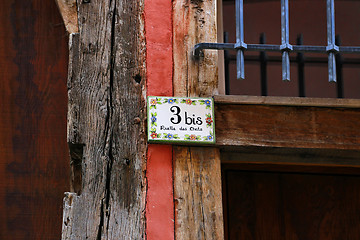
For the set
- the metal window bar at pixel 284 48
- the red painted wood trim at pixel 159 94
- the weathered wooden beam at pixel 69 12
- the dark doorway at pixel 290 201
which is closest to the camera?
the red painted wood trim at pixel 159 94

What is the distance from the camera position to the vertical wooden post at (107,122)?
3234mm

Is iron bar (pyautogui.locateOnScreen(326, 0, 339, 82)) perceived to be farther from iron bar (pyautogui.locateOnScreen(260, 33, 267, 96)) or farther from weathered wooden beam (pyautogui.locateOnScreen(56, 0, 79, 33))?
weathered wooden beam (pyautogui.locateOnScreen(56, 0, 79, 33))

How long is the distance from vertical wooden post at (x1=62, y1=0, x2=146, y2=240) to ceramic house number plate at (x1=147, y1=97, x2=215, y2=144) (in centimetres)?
6

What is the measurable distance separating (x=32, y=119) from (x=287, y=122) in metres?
1.32

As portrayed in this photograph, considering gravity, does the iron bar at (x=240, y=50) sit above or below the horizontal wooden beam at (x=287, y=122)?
above

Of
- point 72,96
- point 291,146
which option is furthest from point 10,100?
point 291,146

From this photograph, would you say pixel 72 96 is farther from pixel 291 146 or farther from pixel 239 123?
pixel 291 146

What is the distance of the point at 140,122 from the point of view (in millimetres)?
3336

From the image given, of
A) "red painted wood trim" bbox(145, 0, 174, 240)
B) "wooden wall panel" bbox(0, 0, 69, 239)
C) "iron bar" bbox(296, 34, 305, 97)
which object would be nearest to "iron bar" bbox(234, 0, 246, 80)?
"red painted wood trim" bbox(145, 0, 174, 240)

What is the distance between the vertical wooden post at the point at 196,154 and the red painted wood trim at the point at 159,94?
0.03 meters

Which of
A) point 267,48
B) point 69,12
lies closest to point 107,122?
point 69,12

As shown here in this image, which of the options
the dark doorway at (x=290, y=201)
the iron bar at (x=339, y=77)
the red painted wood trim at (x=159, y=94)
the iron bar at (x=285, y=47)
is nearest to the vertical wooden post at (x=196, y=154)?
the red painted wood trim at (x=159, y=94)

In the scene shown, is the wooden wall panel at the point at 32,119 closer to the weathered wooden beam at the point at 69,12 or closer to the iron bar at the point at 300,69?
the weathered wooden beam at the point at 69,12

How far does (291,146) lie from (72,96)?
3.11ft
